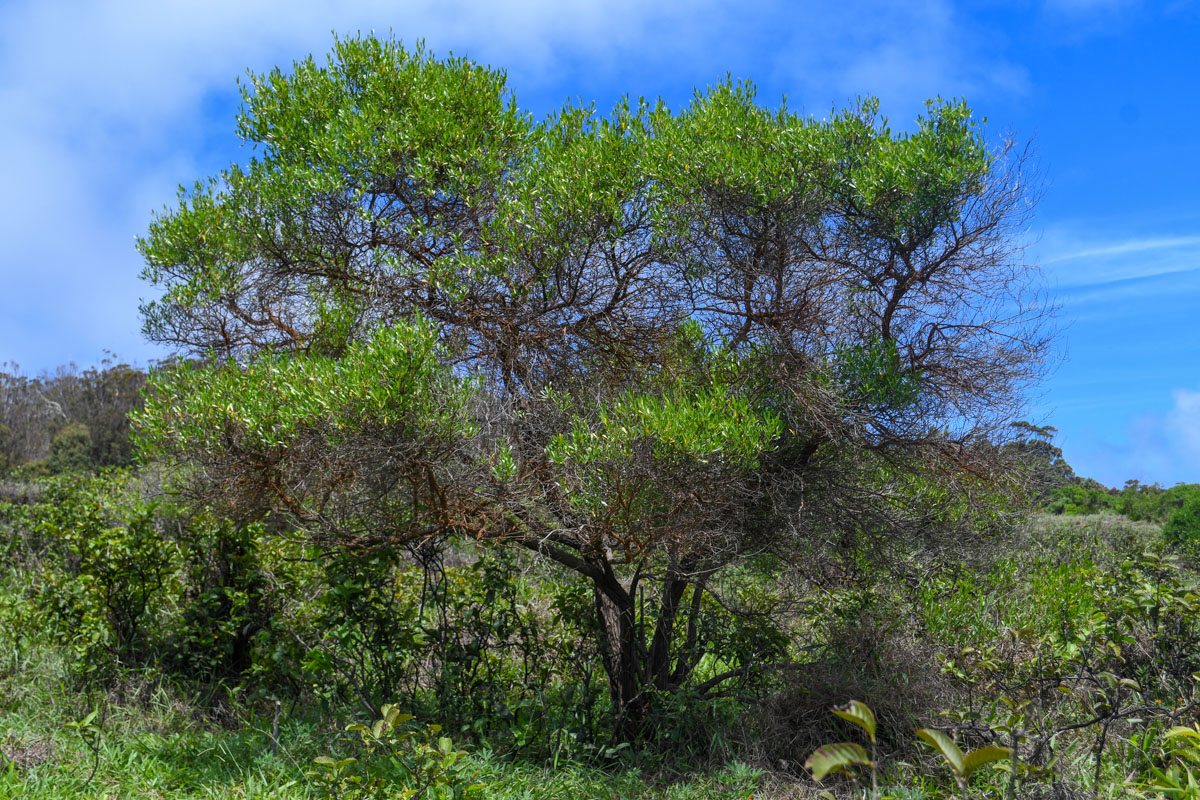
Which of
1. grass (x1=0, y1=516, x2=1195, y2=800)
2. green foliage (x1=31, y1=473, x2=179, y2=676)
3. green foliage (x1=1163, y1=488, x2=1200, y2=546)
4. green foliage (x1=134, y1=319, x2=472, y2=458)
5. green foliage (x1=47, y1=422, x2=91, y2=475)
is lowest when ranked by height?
grass (x1=0, y1=516, x2=1195, y2=800)

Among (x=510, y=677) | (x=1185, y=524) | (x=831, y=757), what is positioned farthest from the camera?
(x=1185, y=524)

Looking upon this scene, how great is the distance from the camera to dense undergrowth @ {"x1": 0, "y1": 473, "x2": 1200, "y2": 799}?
4883 millimetres

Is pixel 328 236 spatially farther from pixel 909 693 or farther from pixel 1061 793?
pixel 1061 793

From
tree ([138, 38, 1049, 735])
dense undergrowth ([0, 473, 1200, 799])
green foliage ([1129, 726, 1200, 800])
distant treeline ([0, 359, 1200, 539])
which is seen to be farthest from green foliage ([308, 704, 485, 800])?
distant treeline ([0, 359, 1200, 539])

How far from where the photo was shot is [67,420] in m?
29.7

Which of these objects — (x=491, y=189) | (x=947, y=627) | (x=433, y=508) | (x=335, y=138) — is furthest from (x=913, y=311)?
(x=335, y=138)

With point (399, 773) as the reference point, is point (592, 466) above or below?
above

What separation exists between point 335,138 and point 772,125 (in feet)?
9.97

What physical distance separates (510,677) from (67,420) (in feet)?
98.2

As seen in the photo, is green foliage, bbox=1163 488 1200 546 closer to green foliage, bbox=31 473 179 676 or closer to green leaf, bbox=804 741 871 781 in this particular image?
green leaf, bbox=804 741 871 781

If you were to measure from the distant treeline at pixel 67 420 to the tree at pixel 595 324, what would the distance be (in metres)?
15.3

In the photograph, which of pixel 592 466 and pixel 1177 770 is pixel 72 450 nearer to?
pixel 592 466

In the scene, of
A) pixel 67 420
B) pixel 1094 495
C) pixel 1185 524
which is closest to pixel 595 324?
pixel 1185 524

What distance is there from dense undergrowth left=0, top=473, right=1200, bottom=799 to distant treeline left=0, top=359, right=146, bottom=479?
13534 mm
